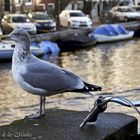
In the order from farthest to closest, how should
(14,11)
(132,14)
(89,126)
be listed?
(132,14) < (14,11) < (89,126)

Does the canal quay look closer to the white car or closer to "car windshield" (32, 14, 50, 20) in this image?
the white car

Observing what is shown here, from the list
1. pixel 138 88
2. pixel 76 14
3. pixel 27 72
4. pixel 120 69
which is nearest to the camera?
pixel 27 72

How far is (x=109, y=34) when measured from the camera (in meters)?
44.3

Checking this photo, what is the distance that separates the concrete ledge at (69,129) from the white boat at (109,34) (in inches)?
1422

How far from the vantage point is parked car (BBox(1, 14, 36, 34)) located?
133 ft

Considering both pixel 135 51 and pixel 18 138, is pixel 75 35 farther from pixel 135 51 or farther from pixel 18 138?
pixel 18 138

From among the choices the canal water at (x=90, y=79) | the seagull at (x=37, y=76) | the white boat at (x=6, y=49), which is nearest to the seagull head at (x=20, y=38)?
the seagull at (x=37, y=76)

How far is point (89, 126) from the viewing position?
5582mm

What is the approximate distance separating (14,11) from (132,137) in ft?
164

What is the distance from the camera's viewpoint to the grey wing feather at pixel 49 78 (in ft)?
20.5

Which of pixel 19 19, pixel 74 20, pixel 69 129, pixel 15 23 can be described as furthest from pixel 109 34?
pixel 69 129

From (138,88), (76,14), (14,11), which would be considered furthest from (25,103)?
(14,11)

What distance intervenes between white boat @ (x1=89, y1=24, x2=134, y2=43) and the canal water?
0.86 metres

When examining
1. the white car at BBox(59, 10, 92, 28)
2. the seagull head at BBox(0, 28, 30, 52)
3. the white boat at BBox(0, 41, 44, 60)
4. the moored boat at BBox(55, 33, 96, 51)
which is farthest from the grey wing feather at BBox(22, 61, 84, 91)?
the white car at BBox(59, 10, 92, 28)
